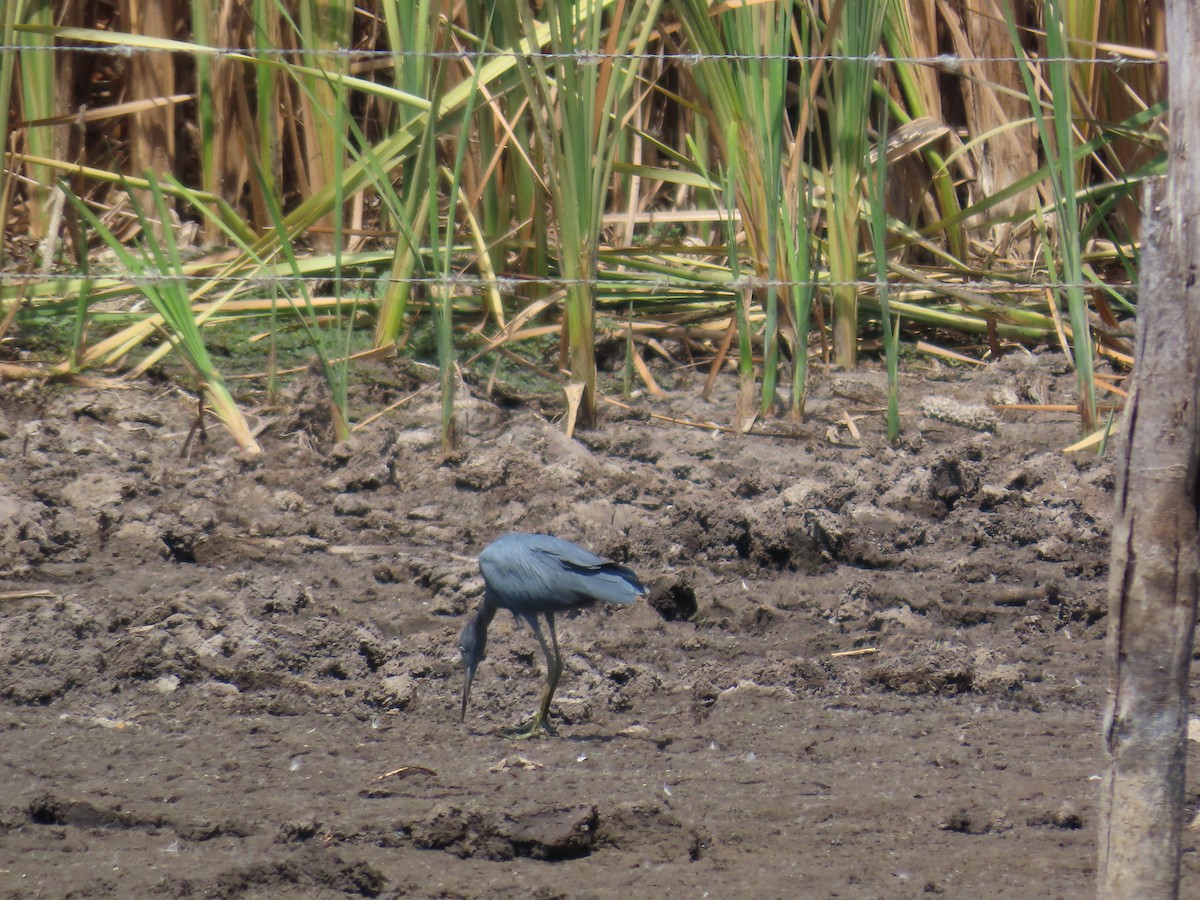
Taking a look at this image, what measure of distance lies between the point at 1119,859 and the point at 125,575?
2.71m

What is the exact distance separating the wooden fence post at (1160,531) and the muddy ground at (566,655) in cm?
49

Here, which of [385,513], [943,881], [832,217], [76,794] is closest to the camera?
[943,881]

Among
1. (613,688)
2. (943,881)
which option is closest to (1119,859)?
(943,881)

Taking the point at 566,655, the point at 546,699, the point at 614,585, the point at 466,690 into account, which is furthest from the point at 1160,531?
the point at 566,655

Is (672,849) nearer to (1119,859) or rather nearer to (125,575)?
(1119,859)

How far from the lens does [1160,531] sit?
6.39 feet

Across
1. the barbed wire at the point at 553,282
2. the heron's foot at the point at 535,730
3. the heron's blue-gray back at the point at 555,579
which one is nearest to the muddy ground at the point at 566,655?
the heron's foot at the point at 535,730

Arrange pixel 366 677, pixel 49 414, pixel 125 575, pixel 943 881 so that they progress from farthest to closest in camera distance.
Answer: pixel 49 414
pixel 125 575
pixel 366 677
pixel 943 881

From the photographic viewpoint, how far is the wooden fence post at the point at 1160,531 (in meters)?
1.92

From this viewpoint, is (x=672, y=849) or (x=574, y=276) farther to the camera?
(x=574, y=276)

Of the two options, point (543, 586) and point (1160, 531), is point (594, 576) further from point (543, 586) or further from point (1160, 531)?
point (1160, 531)

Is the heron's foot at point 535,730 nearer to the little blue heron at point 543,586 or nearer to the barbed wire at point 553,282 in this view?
the little blue heron at point 543,586

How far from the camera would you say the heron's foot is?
3.25m

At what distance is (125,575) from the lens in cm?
389
